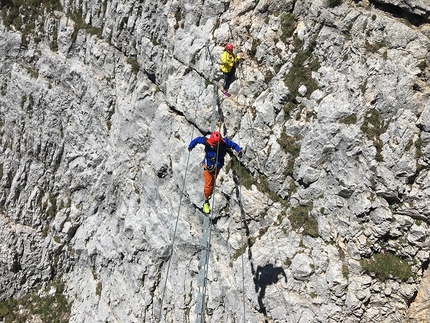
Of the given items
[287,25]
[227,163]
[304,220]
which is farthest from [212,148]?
[287,25]

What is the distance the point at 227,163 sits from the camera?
56.0ft

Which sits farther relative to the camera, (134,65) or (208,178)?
(134,65)

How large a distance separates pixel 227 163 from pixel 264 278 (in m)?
5.55

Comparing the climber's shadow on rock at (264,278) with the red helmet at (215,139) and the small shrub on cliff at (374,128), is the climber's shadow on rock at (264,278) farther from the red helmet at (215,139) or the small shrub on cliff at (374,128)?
the small shrub on cliff at (374,128)

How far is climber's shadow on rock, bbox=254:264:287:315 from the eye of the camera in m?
14.8

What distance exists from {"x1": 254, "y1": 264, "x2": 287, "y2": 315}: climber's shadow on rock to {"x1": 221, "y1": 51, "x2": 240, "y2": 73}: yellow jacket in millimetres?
9097

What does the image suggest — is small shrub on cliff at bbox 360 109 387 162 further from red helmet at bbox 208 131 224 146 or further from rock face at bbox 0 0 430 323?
red helmet at bbox 208 131 224 146

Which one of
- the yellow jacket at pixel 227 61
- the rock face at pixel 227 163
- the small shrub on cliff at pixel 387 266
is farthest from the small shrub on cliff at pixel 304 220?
the yellow jacket at pixel 227 61

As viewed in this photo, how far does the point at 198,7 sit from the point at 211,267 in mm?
13338

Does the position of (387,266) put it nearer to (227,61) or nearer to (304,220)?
(304,220)

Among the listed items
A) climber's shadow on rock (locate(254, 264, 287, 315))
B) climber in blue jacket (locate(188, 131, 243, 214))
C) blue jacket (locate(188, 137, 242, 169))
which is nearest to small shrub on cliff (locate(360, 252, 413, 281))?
climber's shadow on rock (locate(254, 264, 287, 315))

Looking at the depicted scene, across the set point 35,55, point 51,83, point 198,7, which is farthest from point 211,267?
point 35,55

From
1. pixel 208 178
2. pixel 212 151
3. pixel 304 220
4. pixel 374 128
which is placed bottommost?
pixel 304 220

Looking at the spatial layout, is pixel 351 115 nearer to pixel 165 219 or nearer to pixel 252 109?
pixel 252 109
